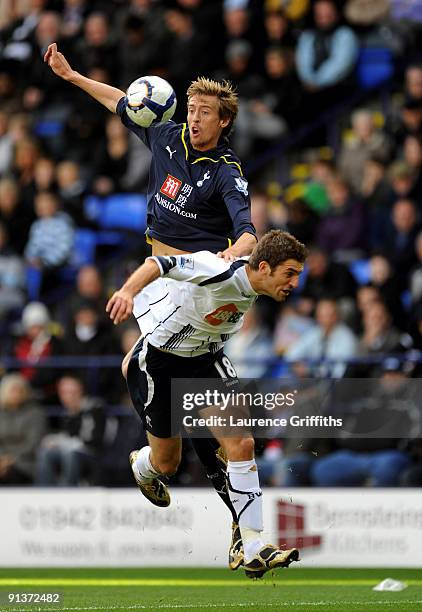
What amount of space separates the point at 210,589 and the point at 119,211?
739 cm

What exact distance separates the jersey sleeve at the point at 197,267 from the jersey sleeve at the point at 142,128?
151 cm

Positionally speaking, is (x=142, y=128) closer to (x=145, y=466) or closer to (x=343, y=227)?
(x=145, y=466)

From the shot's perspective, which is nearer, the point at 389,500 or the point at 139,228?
the point at 389,500

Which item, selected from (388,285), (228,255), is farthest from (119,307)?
(388,285)

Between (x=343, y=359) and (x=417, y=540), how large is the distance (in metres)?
2.04

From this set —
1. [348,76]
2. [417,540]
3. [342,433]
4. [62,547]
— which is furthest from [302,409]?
[348,76]

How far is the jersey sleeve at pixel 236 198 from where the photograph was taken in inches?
374

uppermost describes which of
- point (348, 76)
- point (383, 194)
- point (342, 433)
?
point (348, 76)

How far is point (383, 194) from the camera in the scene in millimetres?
16078

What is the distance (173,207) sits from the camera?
33.5ft

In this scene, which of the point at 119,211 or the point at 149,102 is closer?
the point at 149,102

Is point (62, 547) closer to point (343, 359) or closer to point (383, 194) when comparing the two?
point (343, 359)

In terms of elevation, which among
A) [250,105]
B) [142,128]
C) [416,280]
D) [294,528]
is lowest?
[294,528]

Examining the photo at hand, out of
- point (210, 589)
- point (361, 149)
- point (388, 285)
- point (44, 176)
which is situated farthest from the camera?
point (44, 176)
